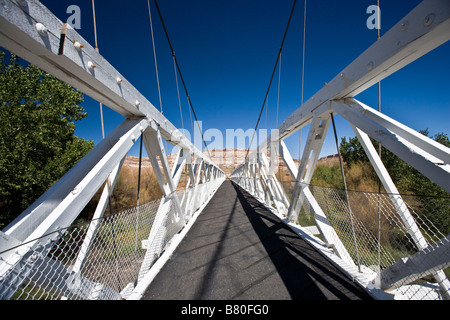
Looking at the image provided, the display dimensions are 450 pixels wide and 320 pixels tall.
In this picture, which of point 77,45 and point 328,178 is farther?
point 328,178

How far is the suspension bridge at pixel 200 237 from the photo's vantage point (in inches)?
37.9

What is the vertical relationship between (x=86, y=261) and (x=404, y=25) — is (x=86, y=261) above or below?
below

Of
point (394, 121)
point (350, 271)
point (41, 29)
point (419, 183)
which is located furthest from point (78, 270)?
point (419, 183)

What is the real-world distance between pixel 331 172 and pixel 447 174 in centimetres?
1013

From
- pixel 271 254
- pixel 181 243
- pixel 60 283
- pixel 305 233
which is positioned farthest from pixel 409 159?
pixel 181 243

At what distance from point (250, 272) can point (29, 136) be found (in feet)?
20.8

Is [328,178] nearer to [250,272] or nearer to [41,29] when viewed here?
[250,272]

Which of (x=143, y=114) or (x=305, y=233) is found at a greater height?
(x=143, y=114)

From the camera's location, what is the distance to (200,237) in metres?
3.10

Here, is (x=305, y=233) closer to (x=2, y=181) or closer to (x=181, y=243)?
(x=181, y=243)

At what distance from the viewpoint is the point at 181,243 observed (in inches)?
112

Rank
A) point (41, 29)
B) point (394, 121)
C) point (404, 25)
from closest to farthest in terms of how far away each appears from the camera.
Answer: point (41, 29) → point (404, 25) → point (394, 121)

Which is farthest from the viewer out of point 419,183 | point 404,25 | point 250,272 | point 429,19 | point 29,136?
point 419,183

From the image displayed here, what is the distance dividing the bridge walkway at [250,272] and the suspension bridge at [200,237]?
0.01 m
